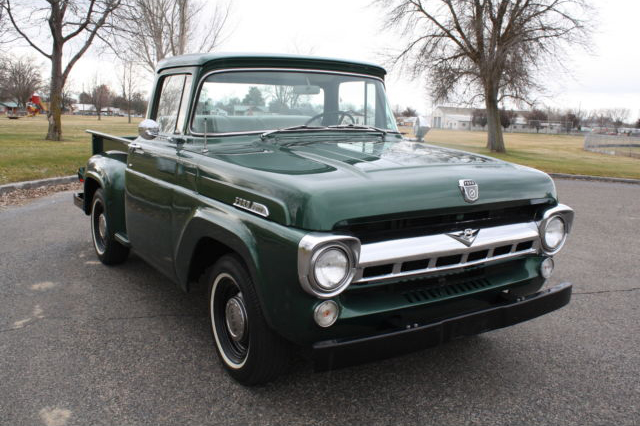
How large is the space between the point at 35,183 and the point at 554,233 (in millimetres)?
9849

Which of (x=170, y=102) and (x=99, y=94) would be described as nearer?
(x=170, y=102)

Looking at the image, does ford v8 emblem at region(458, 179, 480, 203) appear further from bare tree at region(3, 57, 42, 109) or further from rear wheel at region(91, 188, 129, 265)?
bare tree at region(3, 57, 42, 109)

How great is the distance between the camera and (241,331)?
2846 millimetres

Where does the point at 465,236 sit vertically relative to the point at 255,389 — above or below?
above

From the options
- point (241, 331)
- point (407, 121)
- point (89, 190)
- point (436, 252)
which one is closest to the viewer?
point (436, 252)

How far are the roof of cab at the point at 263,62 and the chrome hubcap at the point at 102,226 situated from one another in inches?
66.7

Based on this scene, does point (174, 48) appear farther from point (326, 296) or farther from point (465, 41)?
point (326, 296)

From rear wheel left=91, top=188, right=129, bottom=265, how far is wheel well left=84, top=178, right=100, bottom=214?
96 mm

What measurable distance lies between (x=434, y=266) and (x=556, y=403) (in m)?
1.02

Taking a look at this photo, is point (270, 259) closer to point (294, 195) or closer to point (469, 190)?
point (294, 195)

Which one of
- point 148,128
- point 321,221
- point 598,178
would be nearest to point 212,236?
point 321,221

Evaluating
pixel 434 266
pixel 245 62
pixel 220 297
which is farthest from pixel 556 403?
pixel 245 62

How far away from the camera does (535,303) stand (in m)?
2.83

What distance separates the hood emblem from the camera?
263 cm
